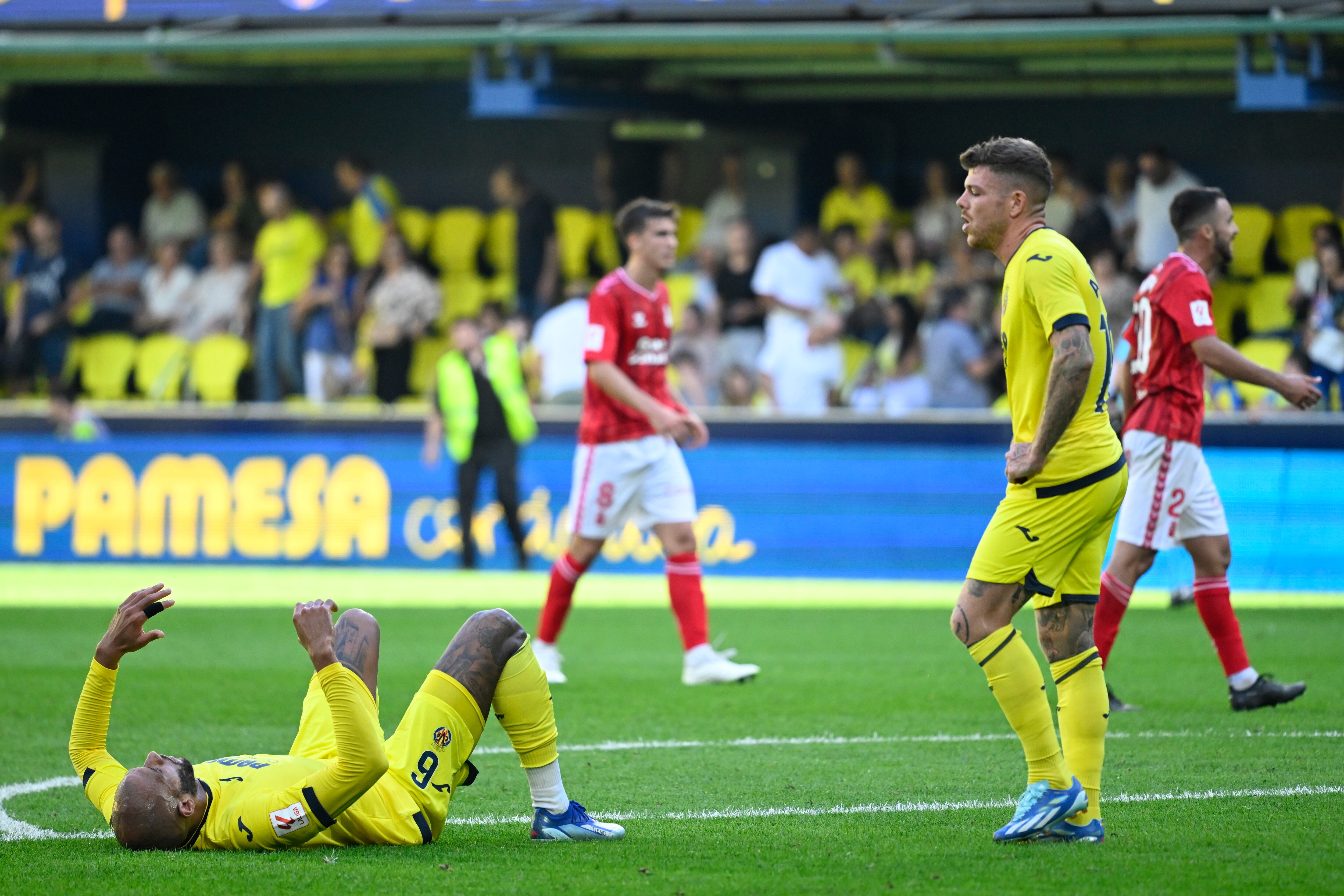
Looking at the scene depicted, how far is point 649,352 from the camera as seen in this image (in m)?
8.62

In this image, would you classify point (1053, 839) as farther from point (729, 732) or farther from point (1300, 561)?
point (1300, 561)

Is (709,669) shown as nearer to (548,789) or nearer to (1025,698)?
(548,789)

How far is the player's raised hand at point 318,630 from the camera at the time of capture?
14.0ft

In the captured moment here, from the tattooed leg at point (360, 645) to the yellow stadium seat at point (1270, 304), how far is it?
11.9 m

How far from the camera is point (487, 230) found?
19.0 m

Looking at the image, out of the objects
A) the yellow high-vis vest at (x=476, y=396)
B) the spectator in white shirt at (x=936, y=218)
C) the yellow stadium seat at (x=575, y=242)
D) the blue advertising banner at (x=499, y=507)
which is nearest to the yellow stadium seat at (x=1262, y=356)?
the blue advertising banner at (x=499, y=507)

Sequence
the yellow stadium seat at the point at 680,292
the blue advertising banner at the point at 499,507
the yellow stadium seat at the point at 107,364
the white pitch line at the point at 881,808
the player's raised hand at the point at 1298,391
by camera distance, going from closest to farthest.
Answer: the white pitch line at the point at 881,808 → the player's raised hand at the point at 1298,391 → the blue advertising banner at the point at 499,507 → the yellow stadium seat at the point at 680,292 → the yellow stadium seat at the point at 107,364

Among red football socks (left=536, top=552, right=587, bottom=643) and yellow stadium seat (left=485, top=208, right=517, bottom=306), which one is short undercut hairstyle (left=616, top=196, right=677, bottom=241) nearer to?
red football socks (left=536, top=552, right=587, bottom=643)

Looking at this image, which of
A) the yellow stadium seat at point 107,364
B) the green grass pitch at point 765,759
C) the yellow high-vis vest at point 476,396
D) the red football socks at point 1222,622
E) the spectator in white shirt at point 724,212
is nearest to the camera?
the green grass pitch at point 765,759

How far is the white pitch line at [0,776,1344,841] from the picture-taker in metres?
5.26

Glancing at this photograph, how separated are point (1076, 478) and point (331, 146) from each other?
1784 cm

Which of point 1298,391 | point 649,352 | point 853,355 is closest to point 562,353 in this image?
point 853,355

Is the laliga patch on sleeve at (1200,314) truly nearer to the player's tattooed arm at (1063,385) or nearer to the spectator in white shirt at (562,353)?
the player's tattooed arm at (1063,385)

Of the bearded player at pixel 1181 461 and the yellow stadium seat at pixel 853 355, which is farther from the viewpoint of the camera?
the yellow stadium seat at pixel 853 355
